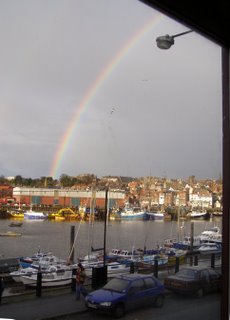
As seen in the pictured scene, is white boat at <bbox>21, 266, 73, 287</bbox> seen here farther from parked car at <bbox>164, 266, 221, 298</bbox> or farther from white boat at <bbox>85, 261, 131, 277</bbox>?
parked car at <bbox>164, 266, 221, 298</bbox>

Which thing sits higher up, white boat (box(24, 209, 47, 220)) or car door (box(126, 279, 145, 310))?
white boat (box(24, 209, 47, 220))

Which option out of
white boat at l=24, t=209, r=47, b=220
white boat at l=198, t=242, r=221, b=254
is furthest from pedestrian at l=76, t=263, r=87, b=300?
white boat at l=24, t=209, r=47, b=220

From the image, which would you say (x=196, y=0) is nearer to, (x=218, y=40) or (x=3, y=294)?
(x=218, y=40)

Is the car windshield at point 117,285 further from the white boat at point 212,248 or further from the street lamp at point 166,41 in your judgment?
the street lamp at point 166,41

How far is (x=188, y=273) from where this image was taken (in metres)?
2.08

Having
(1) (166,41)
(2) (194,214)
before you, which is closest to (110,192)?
(2) (194,214)

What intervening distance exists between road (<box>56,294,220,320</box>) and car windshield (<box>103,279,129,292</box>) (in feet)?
0.40

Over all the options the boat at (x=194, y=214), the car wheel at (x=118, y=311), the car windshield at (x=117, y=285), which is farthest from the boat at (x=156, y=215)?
the car wheel at (x=118, y=311)

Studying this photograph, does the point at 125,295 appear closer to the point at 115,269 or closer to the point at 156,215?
the point at 115,269

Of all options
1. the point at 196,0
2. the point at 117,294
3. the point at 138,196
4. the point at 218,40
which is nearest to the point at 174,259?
the point at 138,196

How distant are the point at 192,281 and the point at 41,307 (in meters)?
0.87

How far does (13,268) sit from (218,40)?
2206 mm

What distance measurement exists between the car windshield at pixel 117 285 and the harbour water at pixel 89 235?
99 cm

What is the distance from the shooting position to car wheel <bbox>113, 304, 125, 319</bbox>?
5.32 ft
